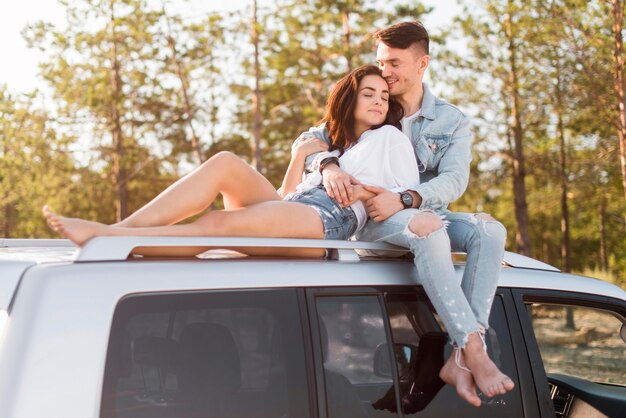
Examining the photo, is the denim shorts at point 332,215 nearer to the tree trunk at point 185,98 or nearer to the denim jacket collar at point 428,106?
the denim jacket collar at point 428,106

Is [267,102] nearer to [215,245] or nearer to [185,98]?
[185,98]

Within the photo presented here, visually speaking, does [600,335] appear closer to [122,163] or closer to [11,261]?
[122,163]

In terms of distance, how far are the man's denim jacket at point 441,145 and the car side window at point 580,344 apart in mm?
7000

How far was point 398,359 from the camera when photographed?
299 centimetres

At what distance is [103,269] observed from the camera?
7.80ft

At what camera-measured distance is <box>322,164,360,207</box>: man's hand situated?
363 cm

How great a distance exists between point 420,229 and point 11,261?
5.10 ft

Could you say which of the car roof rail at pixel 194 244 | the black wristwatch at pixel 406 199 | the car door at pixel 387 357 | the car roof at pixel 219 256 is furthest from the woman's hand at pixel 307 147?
the car door at pixel 387 357

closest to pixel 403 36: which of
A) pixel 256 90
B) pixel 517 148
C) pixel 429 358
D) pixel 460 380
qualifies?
pixel 429 358

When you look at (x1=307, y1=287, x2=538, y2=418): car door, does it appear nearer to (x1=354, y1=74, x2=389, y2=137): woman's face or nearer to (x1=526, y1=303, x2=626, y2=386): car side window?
(x1=354, y1=74, x2=389, y2=137): woman's face

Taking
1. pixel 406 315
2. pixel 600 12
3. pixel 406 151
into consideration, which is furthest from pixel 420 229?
pixel 600 12

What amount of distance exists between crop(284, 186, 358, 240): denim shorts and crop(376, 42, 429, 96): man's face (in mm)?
876

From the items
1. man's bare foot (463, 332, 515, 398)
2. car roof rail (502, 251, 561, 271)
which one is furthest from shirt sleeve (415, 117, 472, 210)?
man's bare foot (463, 332, 515, 398)

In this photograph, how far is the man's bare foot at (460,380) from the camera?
9.96ft
